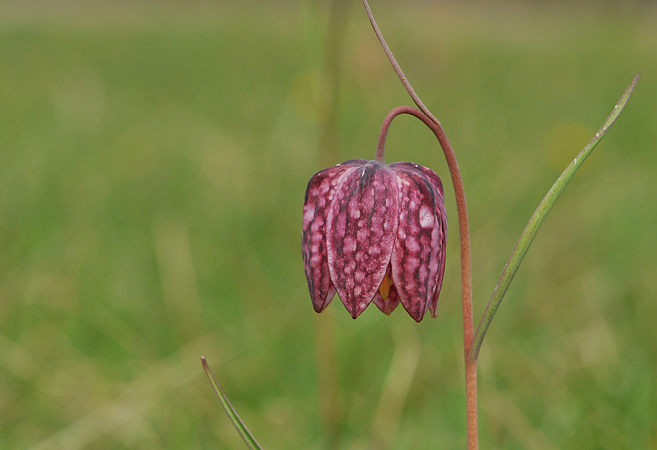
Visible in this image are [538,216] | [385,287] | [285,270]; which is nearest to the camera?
[538,216]

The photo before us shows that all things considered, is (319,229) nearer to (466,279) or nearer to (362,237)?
(362,237)

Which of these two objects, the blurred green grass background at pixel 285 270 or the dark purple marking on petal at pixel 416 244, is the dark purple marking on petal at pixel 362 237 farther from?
the blurred green grass background at pixel 285 270

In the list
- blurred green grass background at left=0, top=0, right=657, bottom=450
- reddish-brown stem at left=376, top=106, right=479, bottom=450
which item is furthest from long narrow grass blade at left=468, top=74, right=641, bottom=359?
blurred green grass background at left=0, top=0, right=657, bottom=450

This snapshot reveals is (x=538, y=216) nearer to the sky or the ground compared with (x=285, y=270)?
nearer to the sky

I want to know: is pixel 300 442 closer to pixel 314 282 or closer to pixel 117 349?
pixel 117 349

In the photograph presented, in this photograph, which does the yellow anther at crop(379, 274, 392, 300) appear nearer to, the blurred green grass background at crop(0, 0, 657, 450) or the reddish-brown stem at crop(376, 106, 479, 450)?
the reddish-brown stem at crop(376, 106, 479, 450)

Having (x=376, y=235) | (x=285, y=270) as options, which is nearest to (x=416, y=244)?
(x=376, y=235)
